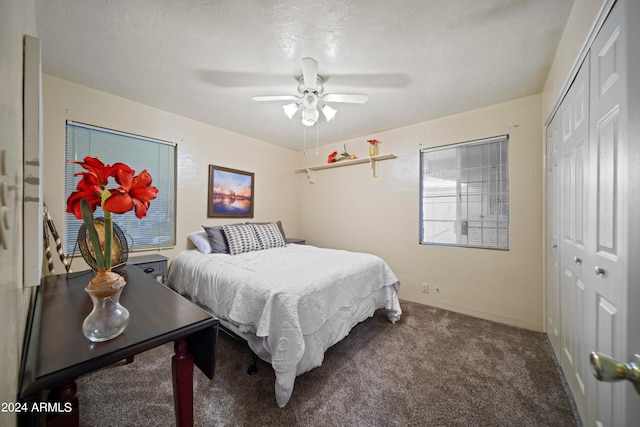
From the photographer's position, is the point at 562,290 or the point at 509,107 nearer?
the point at 562,290

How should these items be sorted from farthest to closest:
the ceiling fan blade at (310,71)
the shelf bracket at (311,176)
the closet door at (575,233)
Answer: the shelf bracket at (311,176) < the ceiling fan blade at (310,71) < the closet door at (575,233)

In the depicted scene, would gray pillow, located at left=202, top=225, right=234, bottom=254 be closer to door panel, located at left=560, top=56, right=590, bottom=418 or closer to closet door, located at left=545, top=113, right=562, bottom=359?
door panel, located at left=560, top=56, right=590, bottom=418

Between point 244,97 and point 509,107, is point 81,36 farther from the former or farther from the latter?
point 509,107

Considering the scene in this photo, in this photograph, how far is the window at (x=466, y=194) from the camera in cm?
263

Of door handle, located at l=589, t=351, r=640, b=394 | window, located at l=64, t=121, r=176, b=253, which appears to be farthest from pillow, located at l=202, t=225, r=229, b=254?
door handle, located at l=589, t=351, r=640, b=394

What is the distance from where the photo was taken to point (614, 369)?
487mm

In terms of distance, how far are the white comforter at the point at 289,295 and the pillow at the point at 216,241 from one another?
189mm

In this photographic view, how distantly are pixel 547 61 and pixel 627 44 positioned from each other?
1.48 metres

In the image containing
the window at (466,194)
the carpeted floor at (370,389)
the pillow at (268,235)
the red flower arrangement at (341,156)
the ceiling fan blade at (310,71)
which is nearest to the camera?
the carpeted floor at (370,389)

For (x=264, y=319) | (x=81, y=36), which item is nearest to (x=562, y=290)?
(x=264, y=319)

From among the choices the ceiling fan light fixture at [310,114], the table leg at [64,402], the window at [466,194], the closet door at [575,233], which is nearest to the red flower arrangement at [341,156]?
the window at [466,194]

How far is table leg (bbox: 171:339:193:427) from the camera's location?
3.15 feet

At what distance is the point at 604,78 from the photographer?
1.04 metres

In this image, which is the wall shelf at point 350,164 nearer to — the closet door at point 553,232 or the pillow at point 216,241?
the closet door at point 553,232
